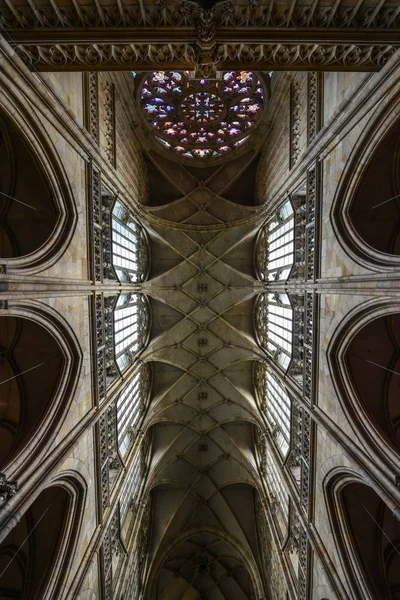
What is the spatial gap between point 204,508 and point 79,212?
18.0 meters

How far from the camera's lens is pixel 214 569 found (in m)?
19.2

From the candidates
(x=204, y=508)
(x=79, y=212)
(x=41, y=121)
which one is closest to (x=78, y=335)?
(x=79, y=212)

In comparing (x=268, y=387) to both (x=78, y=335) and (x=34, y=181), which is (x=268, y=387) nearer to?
(x=78, y=335)

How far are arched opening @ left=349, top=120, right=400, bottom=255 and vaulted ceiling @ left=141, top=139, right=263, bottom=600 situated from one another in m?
8.96

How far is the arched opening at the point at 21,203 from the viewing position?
286 inches

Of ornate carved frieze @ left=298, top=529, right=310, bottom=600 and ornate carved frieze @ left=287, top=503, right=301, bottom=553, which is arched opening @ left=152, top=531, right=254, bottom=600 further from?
ornate carved frieze @ left=298, top=529, right=310, bottom=600

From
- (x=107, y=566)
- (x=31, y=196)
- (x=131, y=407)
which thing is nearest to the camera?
(x=31, y=196)

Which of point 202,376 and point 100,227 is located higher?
point 100,227

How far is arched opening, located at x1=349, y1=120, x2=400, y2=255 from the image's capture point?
6855 mm

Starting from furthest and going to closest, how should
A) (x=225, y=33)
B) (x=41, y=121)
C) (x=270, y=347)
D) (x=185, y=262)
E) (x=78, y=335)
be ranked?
(x=185, y=262) < (x=270, y=347) < (x=78, y=335) < (x=41, y=121) < (x=225, y=33)

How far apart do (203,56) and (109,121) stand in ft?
20.4

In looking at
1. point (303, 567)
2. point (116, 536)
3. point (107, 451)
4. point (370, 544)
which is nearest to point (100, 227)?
point (107, 451)

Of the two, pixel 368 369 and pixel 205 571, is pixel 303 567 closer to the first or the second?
pixel 368 369

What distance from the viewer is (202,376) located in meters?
18.3
